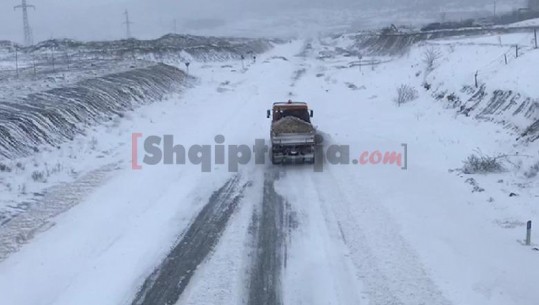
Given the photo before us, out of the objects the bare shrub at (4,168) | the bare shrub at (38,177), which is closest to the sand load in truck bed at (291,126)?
the bare shrub at (38,177)

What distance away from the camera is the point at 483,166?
15.9 metres

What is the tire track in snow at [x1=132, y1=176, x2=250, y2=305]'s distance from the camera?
30.2ft

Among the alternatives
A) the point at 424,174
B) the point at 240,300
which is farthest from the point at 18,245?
the point at 424,174

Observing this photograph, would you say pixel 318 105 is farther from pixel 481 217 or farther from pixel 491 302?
pixel 491 302

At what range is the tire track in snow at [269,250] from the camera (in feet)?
30.0

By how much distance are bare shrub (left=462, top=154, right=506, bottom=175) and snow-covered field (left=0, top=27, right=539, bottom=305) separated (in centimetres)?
29

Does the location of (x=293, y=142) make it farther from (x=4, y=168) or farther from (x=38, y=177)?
(x=4, y=168)

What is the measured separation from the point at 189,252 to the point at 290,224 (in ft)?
8.64

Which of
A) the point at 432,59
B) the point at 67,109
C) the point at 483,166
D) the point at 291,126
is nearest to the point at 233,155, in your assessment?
the point at 291,126

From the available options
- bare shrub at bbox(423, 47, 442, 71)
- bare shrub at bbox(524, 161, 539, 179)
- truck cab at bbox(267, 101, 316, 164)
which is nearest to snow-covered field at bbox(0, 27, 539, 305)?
bare shrub at bbox(524, 161, 539, 179)

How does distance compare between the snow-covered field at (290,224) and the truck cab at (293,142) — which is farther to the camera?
the truck cab at (293,142)

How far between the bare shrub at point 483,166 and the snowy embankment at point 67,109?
1345cm

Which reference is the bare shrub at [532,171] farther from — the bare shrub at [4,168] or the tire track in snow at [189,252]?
the bare shrub at [4,168]

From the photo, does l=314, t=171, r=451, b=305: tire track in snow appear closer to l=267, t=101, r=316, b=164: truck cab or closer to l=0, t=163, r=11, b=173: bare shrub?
l=267, t=101, r=316, b=164: truck cab
